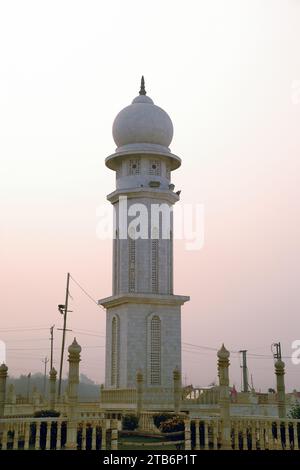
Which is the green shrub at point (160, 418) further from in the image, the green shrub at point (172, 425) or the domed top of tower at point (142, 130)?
the domed top of tower at point (142, 130)

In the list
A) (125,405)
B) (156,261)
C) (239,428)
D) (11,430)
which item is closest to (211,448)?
(239,428)

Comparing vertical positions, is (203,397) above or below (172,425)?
above

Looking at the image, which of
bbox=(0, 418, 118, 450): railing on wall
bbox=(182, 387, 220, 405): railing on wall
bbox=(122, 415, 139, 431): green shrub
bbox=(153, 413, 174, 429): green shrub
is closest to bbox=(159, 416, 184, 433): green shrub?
bbox=(153, 413, 174, 429): green shrub

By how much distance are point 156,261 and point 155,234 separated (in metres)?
1.64

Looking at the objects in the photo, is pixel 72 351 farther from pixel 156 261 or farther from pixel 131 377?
pixel 156 261

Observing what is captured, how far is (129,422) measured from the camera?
27.3m

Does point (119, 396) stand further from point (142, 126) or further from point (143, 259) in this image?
point (142, 126)

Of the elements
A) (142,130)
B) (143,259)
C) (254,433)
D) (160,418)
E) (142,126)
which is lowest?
(254,433)

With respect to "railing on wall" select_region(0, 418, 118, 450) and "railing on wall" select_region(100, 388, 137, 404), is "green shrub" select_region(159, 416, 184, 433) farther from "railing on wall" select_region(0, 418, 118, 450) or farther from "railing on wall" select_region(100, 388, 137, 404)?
"railing on wall" select_region(100, 388, 137, 404)

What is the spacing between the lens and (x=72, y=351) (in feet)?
60.2

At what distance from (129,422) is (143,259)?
36.0ft

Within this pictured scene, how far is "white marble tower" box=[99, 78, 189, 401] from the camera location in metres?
33.9

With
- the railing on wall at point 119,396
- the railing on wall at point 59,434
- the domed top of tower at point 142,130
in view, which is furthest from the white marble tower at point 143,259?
the railing on wall at point 59,434

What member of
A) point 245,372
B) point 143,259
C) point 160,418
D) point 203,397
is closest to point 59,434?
point 160,418
